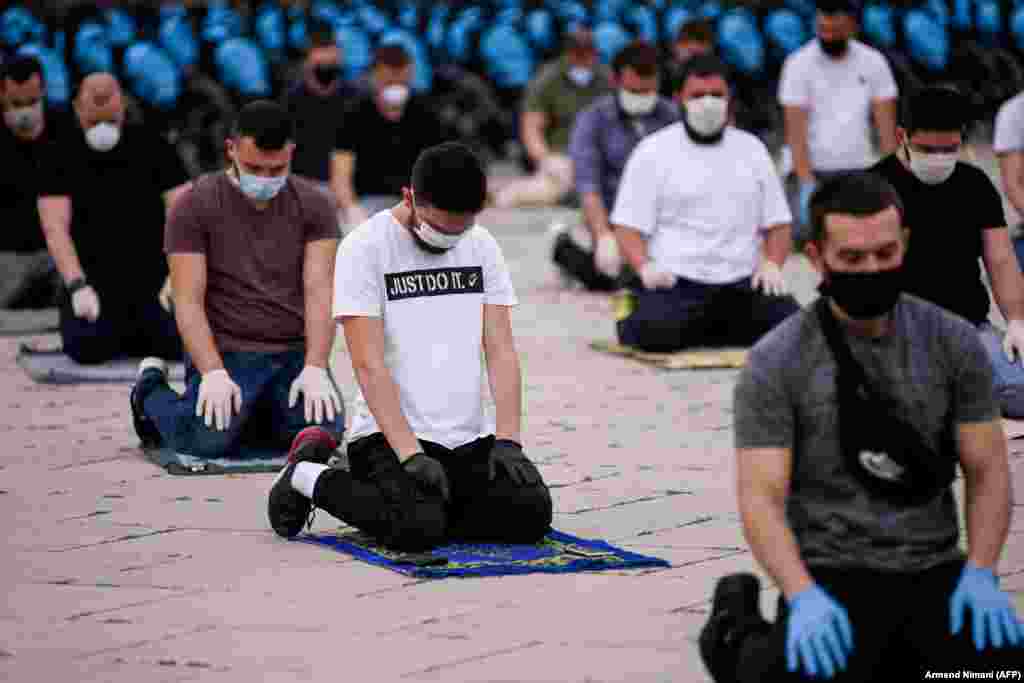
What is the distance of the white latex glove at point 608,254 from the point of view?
11352mm

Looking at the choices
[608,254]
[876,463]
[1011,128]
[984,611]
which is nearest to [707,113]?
[1011,128]

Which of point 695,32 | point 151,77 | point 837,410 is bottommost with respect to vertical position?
point 837,410

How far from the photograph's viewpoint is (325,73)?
45.8 feet

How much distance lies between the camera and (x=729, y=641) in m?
4.40

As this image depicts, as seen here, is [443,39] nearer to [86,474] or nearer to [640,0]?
[640,0]

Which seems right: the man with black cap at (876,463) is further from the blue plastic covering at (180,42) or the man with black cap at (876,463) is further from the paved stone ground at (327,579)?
the blue plastic covering at (180,42)

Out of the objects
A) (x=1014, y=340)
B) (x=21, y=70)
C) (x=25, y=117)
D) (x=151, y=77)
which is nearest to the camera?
(x=1014, y=340)

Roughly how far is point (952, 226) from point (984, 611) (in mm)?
3309

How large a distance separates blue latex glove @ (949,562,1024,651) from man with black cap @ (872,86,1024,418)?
116 inches

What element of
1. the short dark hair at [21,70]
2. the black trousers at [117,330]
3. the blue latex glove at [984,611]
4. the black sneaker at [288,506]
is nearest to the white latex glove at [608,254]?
the black trousers at [117,330]

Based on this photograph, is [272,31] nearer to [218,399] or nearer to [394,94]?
[394,94]

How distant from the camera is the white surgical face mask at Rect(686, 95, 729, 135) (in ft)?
31.8

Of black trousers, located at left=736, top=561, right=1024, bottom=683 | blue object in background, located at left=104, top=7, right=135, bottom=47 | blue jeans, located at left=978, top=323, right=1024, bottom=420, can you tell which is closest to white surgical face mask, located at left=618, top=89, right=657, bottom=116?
blue jeans, located at left=978, top=323, right=1024, bottom=420

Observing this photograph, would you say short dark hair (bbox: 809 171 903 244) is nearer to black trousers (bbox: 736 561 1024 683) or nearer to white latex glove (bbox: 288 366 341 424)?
black trousers (bbox: 736 561 1024 683)
